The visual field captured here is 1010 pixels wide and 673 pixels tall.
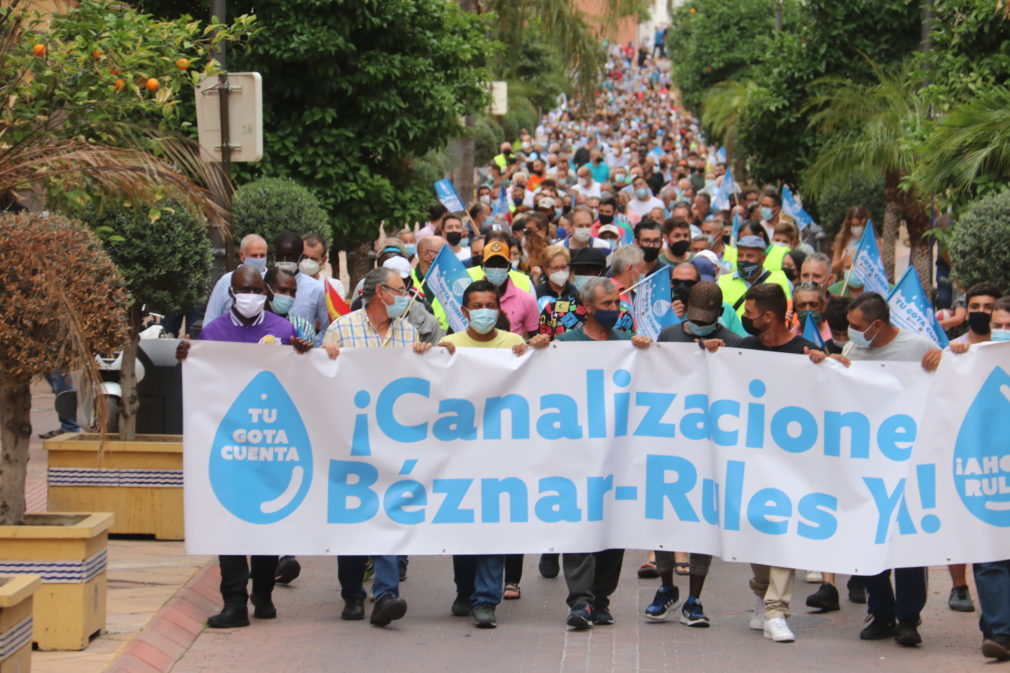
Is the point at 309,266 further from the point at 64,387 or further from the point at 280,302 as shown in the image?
the point at 64,387

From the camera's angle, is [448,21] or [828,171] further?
[828,171]

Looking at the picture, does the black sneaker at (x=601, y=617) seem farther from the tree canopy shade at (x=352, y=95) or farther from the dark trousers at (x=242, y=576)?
the tree canopy shade at (x=352, y=95)

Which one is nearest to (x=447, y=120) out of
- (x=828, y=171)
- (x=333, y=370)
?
(x=828, y=171)

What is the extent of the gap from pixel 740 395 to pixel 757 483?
452mm

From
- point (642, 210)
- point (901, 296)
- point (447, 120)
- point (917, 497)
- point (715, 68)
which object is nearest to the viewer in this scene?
point (917, 497)

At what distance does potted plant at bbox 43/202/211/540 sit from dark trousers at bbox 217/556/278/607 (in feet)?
5.78

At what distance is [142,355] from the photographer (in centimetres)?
1148

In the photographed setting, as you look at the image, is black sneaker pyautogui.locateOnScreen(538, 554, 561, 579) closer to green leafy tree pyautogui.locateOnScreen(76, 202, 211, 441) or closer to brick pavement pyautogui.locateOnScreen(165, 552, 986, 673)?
brick pavement pyautogui.locateOnScreen(165, 552, 986, 673)

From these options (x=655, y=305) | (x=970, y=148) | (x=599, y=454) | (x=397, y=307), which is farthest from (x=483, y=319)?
(x=970, y=148)

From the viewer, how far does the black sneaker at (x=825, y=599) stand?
9020 mm

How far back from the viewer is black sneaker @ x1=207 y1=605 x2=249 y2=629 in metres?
8.45

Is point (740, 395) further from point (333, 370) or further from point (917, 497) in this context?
point (333, 370)

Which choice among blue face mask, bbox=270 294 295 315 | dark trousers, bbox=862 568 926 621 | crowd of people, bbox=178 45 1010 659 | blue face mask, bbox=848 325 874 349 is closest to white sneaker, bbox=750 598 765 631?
crowd of people, bbox=178 45 1010 659

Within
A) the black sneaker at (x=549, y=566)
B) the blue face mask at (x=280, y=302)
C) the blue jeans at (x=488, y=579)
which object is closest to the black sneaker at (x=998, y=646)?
the blue jeans at (x=488, y=579)
